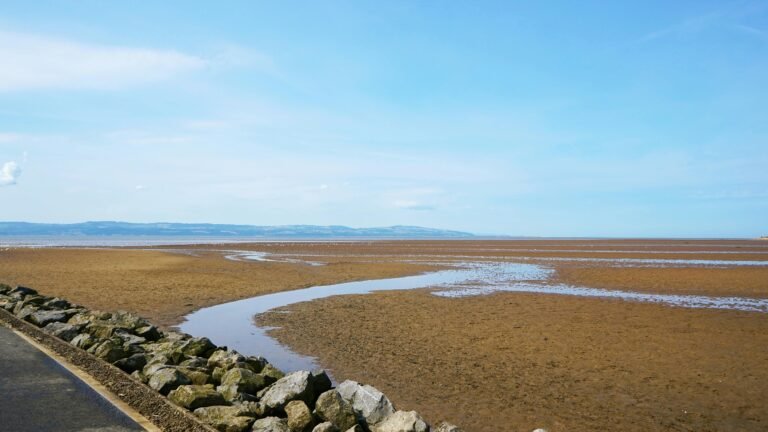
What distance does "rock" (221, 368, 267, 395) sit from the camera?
8734mm

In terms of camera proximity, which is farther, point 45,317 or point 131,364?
point 45,317

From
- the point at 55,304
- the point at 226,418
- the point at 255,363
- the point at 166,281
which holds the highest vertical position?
the point at 55,304

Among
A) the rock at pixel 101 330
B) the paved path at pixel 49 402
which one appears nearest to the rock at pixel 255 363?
the paved path at pixel 49 402

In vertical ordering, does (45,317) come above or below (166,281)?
above

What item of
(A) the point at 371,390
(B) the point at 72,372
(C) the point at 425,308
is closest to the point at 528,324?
(C) the point at 425,308

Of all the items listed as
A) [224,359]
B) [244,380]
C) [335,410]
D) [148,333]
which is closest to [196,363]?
[224,359]

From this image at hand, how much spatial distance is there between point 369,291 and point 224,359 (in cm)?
1633

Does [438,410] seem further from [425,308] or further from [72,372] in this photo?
[425,308]

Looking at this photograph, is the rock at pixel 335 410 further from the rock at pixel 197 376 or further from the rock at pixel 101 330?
the rock at pixel 101 330

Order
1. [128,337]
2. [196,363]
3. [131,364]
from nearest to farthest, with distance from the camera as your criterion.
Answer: [131,364] < [196,363] < [128,337]

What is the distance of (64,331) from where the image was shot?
12656 mm

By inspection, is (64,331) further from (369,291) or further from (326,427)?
(369,291)

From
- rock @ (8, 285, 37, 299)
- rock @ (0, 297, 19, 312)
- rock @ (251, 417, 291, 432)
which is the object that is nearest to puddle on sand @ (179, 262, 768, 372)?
rock @ (251, 417, 291, 432)

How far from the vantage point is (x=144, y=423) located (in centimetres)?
696
